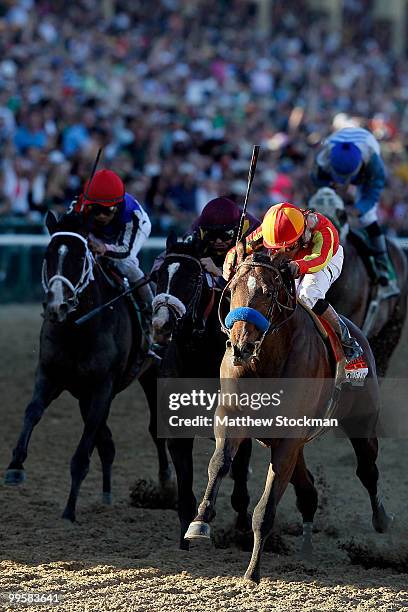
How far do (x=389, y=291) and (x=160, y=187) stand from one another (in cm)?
601

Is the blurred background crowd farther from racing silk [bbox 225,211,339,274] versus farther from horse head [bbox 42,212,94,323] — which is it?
racing silk [bbox 225,211,339,274]

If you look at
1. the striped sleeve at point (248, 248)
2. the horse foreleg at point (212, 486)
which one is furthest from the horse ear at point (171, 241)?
the horse foreleg at point (212, 486)

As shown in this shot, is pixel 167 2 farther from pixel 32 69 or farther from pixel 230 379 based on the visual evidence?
pixel 230 379

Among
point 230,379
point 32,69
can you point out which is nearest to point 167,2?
point 32,69

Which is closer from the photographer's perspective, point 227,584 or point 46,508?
point 227,584

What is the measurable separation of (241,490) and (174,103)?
1207cm

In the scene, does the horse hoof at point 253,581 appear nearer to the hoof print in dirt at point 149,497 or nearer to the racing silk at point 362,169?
the hoof print in dirt at point 149,497

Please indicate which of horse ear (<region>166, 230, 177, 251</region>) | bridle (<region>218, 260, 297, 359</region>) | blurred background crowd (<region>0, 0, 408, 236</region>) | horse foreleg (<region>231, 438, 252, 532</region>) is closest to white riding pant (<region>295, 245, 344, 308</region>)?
bridle (<region>218, 260, 297, 359</region>)

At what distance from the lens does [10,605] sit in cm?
465

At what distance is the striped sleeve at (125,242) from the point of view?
707 cm

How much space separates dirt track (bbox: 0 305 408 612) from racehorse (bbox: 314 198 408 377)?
0.98m

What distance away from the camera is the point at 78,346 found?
6691 millimetres

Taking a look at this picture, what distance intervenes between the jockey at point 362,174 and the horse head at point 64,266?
9.24 ft

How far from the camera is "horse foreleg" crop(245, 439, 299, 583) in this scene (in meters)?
4.93
